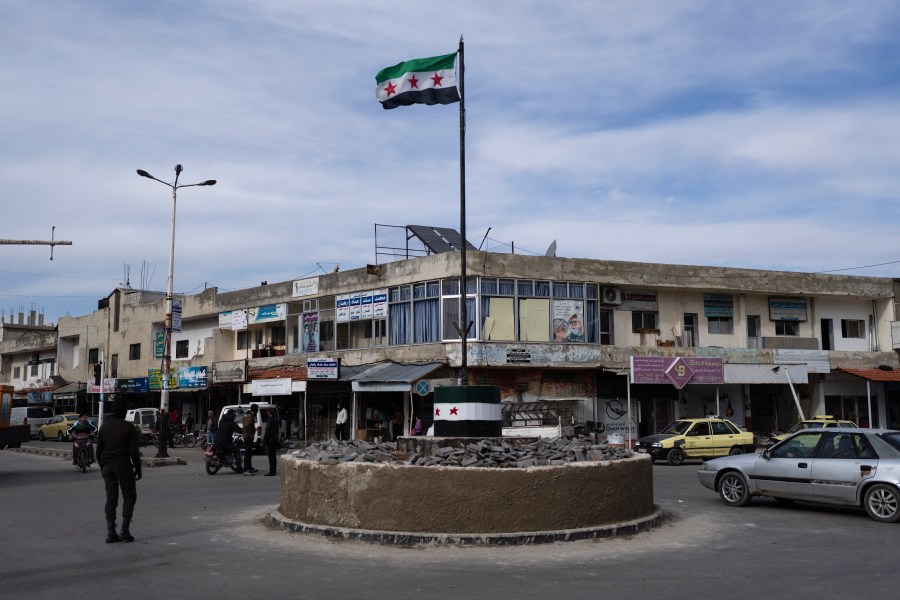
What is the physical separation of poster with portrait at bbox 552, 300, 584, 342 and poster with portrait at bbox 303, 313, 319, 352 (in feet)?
37.8

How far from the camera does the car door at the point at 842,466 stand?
40.4ft

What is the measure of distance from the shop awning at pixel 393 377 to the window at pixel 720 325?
41.8 ft

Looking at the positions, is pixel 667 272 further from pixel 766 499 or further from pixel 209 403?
pixel 209 403

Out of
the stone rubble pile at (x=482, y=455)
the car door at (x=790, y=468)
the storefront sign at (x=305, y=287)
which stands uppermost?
the storefront sign at (x=305, y=287)

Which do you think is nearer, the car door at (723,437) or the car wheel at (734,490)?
the car wheel at (734,490)

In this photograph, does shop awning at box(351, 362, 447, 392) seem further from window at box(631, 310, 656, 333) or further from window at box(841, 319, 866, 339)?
window at box(841, 319, 866, 339)

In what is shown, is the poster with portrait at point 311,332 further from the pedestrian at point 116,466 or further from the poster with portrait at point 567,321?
the pedestrian at point 116,466

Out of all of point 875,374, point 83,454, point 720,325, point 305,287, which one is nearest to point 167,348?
point 83,454

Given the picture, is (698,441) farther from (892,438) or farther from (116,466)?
(116,466)

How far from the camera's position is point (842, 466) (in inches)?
493

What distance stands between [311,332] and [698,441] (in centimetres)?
1898

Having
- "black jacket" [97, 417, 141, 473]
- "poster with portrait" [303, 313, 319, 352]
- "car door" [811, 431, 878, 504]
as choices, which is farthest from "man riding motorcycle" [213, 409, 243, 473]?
"poster with portrait" [303, 313, 319, 352]

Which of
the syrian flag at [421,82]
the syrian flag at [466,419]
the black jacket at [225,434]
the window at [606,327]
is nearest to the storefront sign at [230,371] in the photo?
the window at [606,327]

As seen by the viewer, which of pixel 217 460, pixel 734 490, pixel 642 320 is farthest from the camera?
pixel 642 320
